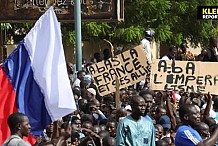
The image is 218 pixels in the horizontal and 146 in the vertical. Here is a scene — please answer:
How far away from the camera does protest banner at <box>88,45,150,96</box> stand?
42.4ft

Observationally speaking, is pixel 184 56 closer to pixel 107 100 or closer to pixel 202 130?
pixel 107 100

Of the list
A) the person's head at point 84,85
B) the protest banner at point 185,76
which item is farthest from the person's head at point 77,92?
the protest banner at point 185,76

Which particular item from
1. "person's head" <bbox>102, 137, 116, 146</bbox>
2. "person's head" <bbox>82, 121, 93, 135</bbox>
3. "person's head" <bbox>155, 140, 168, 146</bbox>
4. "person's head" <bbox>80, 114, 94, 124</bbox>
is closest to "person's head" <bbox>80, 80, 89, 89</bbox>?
"person's head" <bbox>80, 114, 94, 124</bbox>

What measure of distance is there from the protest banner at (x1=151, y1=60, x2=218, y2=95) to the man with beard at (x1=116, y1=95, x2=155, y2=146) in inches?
145

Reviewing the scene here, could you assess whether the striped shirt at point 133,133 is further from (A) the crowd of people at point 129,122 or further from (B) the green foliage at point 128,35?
(B) the green foliage at point 128,35

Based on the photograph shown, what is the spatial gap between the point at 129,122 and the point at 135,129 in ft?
0.32

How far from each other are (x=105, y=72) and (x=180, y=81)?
1.45 m

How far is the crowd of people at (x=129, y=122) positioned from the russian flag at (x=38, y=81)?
0.24 m

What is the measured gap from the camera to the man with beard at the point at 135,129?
8336 mm

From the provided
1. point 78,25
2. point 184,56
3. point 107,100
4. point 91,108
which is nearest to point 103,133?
point 91,108

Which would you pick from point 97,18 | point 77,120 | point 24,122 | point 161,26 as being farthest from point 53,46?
point 161,26

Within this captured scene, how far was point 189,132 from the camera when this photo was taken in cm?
762

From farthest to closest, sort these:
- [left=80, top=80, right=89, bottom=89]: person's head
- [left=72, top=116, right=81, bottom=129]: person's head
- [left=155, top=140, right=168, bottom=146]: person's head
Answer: [left=80, top=80, right=89, bottom=89]: person's head < [left=72, top=116, right=81, bottom=129]: person's head < [left=155, top=140, right=168, bottom=146]: person's head

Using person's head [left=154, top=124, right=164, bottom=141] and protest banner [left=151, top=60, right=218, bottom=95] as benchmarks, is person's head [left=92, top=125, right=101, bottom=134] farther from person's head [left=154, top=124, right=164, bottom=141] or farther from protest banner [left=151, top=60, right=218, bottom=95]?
protest banner [left=151, top=60, right=218, bottom=95]
